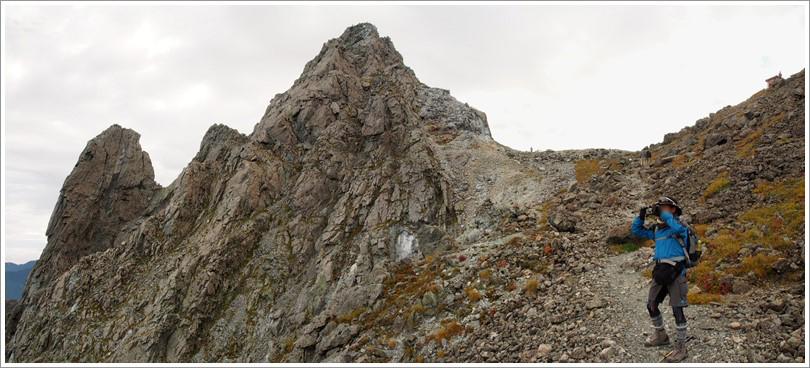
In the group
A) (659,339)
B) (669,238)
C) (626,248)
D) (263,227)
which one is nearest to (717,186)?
(626,248)

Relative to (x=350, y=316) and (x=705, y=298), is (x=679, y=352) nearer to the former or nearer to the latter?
(x=705, y=298)

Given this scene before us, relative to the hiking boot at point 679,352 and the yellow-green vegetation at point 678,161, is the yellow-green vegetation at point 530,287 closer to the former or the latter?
the hiking boot at point 679,352

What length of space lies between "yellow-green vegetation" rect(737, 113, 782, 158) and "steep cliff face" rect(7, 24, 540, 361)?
1833cm

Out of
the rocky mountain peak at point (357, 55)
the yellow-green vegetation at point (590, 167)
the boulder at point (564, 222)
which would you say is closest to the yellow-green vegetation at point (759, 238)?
the boulder at point (564, 222)

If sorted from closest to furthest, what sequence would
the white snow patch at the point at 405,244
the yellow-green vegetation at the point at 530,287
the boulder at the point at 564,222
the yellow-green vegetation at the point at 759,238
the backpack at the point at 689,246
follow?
the backpack at the point at 689,246, the yellow-green vegetation at the point at 759,238, the yellow-green vegetation at the point at 530,287, the boulder at the point at 564,222, the white snow patch at the point at 405,244

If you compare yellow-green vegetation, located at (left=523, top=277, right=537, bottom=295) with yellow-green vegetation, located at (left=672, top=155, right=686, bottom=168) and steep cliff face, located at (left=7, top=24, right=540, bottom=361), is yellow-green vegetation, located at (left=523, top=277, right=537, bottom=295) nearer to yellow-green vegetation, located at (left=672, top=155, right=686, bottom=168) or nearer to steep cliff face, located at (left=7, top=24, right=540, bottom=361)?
steep cliff face, located at (left=7, top=24, right=540, bottom=361)

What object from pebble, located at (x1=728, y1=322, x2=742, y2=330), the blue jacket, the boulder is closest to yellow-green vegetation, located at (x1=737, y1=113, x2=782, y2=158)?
the boulder

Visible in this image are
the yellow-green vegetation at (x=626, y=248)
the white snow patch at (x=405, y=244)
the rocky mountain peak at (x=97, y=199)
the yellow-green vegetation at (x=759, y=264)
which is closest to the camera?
the yellow-green vegetation at (x=759, y=264)

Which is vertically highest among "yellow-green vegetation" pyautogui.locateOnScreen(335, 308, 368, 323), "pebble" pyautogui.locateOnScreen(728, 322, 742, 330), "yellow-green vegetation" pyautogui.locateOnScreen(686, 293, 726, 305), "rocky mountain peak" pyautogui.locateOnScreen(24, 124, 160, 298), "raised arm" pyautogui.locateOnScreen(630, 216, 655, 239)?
"rocky mountain peak" pyautogui.locateOnScreen(24, 124, 160, 298)

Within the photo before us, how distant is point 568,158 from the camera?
4581 cm

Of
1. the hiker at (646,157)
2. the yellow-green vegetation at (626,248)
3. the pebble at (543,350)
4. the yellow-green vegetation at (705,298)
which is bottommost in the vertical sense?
Answer: the pebble at (543,350)

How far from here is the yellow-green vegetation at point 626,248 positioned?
805 inches

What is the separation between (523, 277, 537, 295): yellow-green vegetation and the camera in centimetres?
1916

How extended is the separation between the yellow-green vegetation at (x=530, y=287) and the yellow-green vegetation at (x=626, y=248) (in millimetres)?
4735
